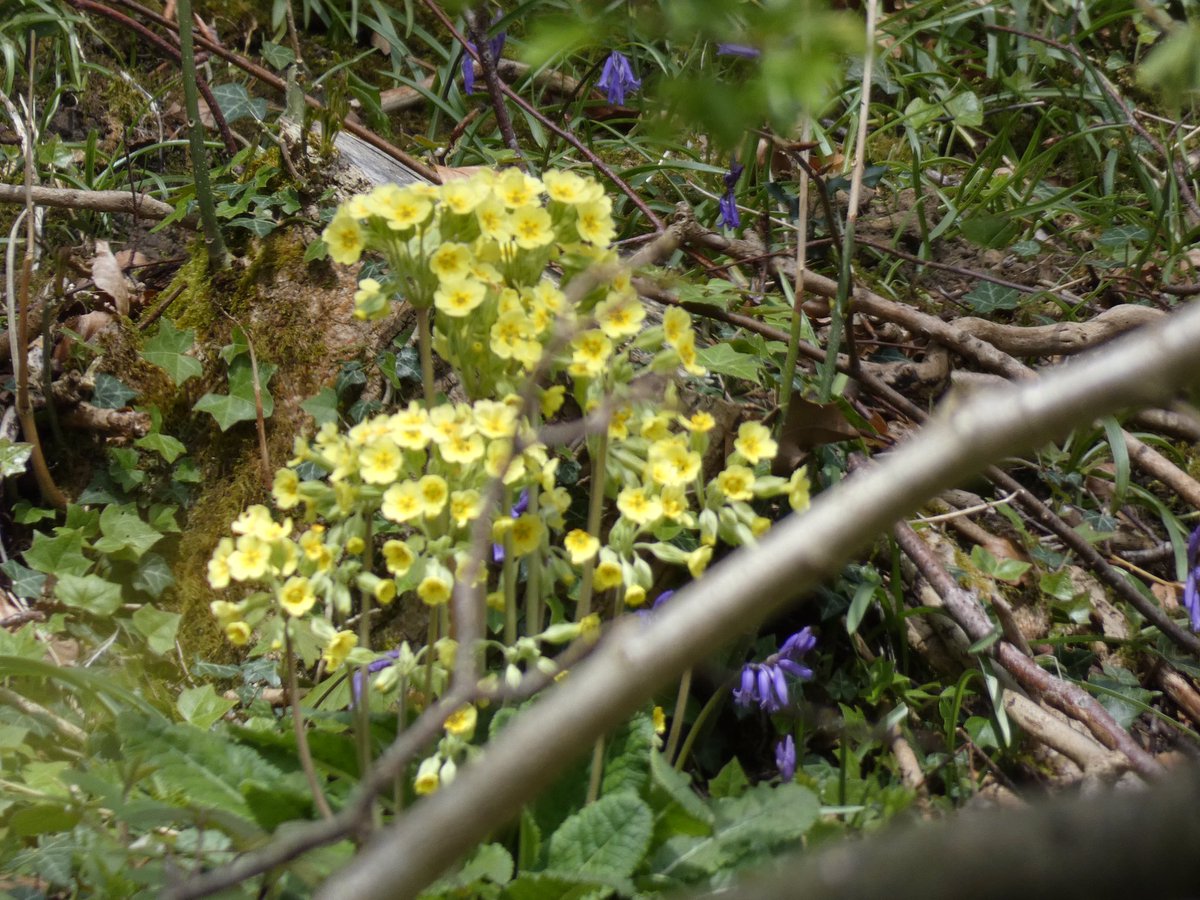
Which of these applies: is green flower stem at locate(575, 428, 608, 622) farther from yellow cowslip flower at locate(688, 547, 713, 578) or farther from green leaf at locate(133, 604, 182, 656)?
green leaf at locate(133, 604, 182, 656)

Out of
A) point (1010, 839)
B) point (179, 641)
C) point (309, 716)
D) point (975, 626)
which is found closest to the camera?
point (1010, 839)

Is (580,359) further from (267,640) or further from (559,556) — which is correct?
(267,640)

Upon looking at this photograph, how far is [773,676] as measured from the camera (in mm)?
1797

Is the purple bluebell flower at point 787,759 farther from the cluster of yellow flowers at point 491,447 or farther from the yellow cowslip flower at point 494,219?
the yellow cowslip flower at point 494,219

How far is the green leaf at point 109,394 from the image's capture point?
95.6 inches

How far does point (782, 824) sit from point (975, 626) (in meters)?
0.76

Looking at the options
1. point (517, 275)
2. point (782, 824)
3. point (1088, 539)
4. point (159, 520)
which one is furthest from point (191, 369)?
point (1088, 539)

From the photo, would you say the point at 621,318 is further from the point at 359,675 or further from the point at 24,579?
the point at 24,579

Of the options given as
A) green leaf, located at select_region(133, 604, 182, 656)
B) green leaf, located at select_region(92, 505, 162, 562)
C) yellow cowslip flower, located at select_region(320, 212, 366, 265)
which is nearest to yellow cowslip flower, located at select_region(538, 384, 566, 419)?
yellow cowslip flower, located at select_region(320, 212, 366, 265)

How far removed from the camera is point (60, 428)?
246 centimetres

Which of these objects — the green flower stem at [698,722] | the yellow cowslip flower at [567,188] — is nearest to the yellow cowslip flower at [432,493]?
the yellow cowslip flower at [567,188]

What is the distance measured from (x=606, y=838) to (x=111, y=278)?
2.06 metres

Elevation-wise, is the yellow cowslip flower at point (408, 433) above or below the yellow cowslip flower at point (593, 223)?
below

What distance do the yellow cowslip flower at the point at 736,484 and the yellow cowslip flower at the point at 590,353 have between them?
0.75 feet
